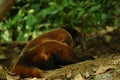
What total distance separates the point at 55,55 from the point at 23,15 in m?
0.96

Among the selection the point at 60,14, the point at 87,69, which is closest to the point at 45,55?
the point at 87,69

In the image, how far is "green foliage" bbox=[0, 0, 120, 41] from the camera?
5245mm

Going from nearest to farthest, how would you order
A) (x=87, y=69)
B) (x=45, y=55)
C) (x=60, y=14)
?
(x=87, y=69)
(x=45, y=55)
(x=60, y=14)

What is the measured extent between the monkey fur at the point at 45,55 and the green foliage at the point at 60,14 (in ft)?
1.05

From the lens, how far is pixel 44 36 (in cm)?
507

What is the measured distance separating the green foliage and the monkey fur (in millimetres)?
319

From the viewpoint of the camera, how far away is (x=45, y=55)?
4.80 metres

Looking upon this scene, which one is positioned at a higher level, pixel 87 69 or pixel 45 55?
pixel 45 55

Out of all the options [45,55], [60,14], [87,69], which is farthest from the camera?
[60,14]

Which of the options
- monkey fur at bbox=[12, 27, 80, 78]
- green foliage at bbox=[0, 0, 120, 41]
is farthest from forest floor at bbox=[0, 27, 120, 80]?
green foliage at bbox=[0, 0, 120, 41]

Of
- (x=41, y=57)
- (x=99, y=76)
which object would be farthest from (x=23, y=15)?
(x=99, y=76)

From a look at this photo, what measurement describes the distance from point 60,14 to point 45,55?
1176 millimetres

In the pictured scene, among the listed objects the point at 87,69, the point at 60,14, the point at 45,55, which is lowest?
the point at 87,69

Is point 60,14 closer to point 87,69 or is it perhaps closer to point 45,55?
point 45,55
